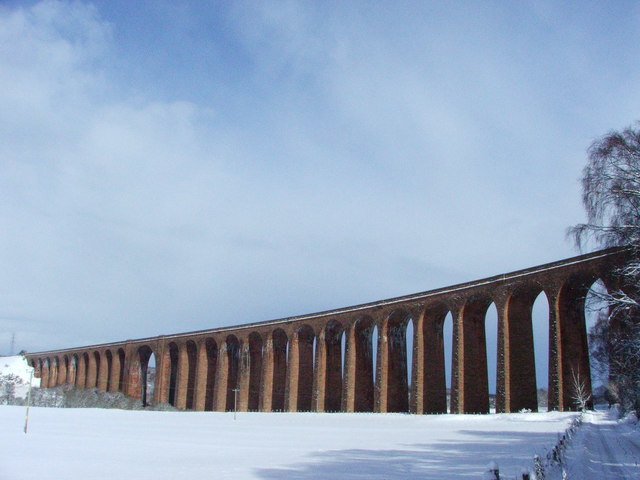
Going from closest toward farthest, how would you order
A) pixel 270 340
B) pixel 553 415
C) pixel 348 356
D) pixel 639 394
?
pixel 639 394
pixel 553 415
pixel 348 356
pixel 270 340

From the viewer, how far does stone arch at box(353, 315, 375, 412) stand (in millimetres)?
40062

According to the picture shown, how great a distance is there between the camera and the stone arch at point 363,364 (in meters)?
40.1

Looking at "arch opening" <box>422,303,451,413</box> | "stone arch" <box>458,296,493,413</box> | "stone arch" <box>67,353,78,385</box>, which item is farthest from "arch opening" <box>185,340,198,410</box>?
"stone arch" <box>458,296,493,413</box>

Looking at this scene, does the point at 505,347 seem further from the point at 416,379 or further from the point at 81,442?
the point at 81,442

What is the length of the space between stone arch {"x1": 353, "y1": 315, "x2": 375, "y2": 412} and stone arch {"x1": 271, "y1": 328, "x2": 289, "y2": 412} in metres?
9.92

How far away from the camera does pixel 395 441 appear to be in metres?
18.0

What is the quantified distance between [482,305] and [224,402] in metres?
30.8

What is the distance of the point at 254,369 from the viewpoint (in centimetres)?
5341

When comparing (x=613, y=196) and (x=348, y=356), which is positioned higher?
(x=613, y=196)

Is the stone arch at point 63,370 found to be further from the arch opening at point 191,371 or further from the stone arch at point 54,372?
the arch opening at point 191,371

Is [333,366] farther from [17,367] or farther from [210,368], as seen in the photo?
[17,367]

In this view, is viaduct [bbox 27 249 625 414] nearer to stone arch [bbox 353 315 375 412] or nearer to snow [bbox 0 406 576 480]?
stone arch [bbox 353 315 375 412]

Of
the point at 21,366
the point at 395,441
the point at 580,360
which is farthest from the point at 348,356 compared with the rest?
the point at 21,366

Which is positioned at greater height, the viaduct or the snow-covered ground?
the viaduct
